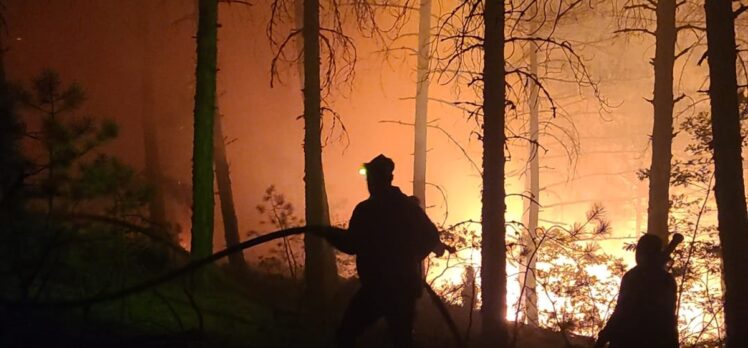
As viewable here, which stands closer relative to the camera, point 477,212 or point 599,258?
point 599,258

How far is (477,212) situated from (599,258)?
1228cm

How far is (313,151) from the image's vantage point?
9672mm

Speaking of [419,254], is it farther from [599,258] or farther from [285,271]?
[599,258]

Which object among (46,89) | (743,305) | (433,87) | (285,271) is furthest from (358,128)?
(743,305)

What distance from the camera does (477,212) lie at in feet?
94.4

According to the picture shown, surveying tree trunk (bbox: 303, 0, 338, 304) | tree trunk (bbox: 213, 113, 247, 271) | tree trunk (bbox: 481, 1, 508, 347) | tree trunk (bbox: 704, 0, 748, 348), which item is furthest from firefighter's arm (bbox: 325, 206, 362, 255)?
tree trunk (bbox: 213, 113, 247, 271)

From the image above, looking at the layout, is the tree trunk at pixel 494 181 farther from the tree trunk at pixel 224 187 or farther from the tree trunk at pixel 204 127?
the tree trunk at pixel 224 187

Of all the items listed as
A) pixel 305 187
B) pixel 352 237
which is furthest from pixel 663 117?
pixel 352 237

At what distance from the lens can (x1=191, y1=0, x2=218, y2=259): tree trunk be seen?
8997mm

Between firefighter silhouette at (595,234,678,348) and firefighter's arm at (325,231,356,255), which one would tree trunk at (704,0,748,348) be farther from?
firefighter's arm at (325,231,356,255)

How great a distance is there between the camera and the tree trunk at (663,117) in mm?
10859

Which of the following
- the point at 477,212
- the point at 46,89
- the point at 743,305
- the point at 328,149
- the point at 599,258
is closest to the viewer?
the point at 743,305

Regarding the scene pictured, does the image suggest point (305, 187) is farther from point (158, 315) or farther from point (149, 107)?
point (149, 107)

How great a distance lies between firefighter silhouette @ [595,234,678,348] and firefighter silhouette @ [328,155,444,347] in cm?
179
